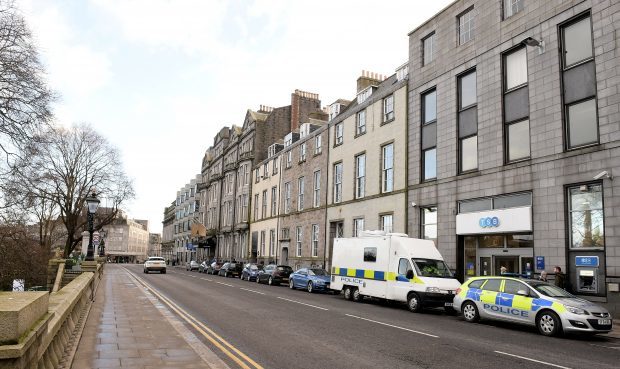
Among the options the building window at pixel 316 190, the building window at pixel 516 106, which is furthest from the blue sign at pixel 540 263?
the building window at pixel 316 190

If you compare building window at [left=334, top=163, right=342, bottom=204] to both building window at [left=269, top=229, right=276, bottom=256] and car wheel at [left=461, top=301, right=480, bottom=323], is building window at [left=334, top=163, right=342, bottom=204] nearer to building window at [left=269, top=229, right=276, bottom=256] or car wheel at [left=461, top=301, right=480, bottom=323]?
building window at [left=269, top=229, right=276, bottom=256]

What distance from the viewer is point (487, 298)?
1441 cm

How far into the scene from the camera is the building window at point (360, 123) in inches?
1287

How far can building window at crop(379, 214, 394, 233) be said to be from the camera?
2836 centimetres

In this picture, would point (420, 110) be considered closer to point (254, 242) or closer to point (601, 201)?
point (601, 201)

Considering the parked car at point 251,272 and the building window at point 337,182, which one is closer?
the building window at point 337,182

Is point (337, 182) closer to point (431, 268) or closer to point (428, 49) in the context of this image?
point (428, 49)

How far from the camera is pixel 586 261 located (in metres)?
16.7

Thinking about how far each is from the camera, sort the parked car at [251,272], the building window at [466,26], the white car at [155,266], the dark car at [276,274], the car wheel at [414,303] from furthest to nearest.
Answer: the white car at [155,266] → the parked car at [251,272] → the dark car at [276,274] → the building window at [466,26] → the car wheel at [414,303]

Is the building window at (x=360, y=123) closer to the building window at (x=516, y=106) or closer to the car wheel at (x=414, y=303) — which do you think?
the building window at (x=516, y=106)

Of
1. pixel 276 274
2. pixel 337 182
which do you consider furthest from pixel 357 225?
pixel 276 274

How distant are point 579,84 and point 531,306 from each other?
9281mm

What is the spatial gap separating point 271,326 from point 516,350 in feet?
18.6

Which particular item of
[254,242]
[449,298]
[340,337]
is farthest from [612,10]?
[254,242]
